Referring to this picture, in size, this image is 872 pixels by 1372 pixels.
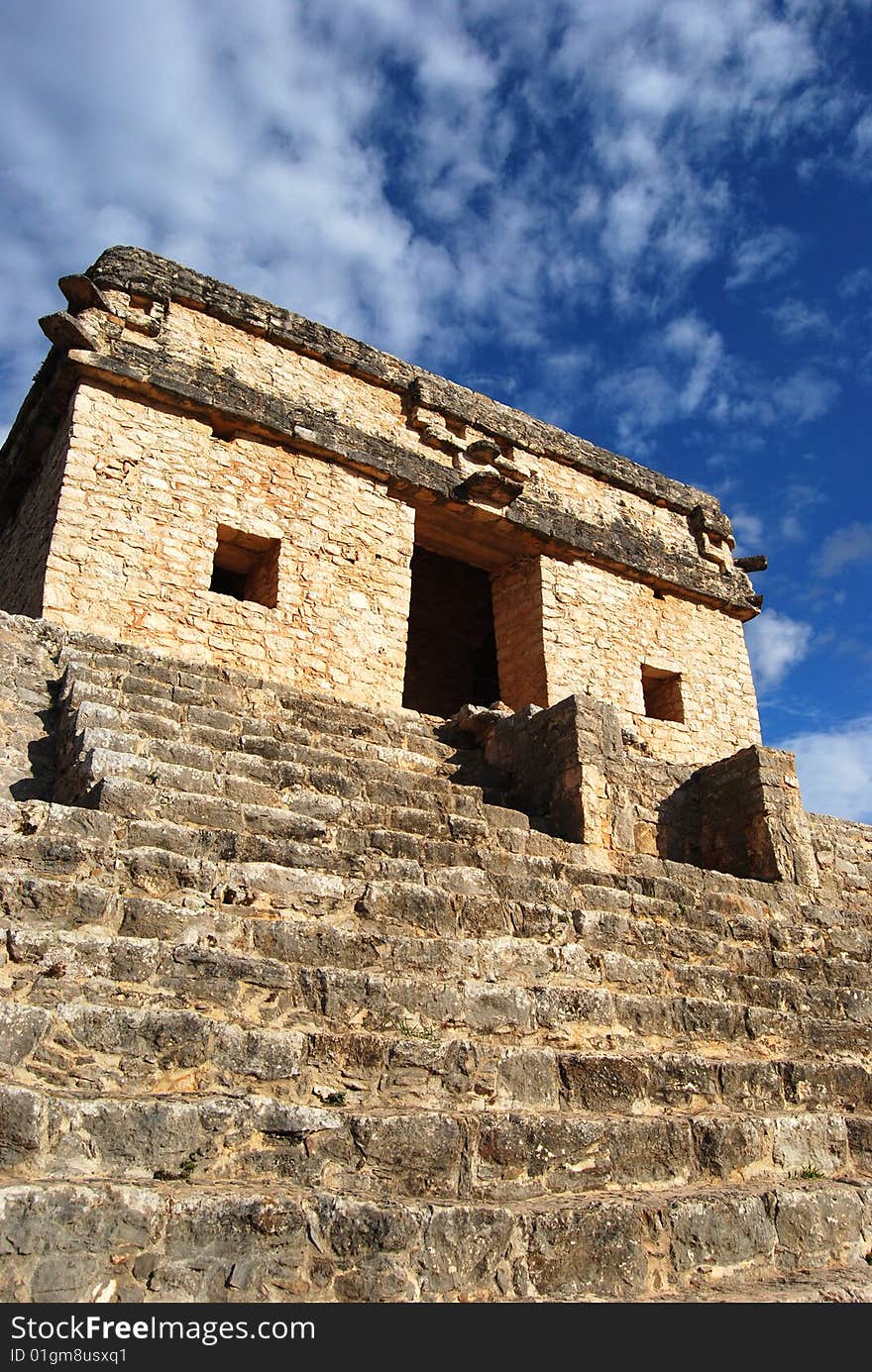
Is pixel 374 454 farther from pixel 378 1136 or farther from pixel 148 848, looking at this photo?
pixel 378 1136

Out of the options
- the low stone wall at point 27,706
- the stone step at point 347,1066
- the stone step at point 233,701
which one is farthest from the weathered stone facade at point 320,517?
the stone step at point 347,1066

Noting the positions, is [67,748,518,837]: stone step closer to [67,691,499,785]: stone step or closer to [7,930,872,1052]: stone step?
[67,691,499,785]: stone step

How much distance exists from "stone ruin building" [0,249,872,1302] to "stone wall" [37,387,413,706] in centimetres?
3

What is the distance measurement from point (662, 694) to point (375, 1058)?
9.35m

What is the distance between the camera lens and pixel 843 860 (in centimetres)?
847

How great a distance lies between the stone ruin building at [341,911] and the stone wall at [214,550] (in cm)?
3

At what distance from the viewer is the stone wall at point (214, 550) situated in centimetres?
888

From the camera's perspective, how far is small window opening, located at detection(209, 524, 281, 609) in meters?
9.88

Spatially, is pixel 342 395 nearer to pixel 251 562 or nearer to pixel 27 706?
pixel 251 562

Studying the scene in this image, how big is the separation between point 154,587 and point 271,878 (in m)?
5.11

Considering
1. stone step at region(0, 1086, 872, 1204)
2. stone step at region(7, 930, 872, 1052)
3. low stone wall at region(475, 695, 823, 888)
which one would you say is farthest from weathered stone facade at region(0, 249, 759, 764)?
stone step at region(0, 1086, 872, 1204)

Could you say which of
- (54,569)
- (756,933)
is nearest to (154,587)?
(54,569)

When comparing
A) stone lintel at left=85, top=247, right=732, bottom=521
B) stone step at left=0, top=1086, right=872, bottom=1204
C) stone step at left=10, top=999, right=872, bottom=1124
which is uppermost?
stone lintel at left=85, top=247, right=732, bottom=521

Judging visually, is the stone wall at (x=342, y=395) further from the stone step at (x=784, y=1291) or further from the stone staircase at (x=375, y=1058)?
the stone step at (x=784, y=1291)
